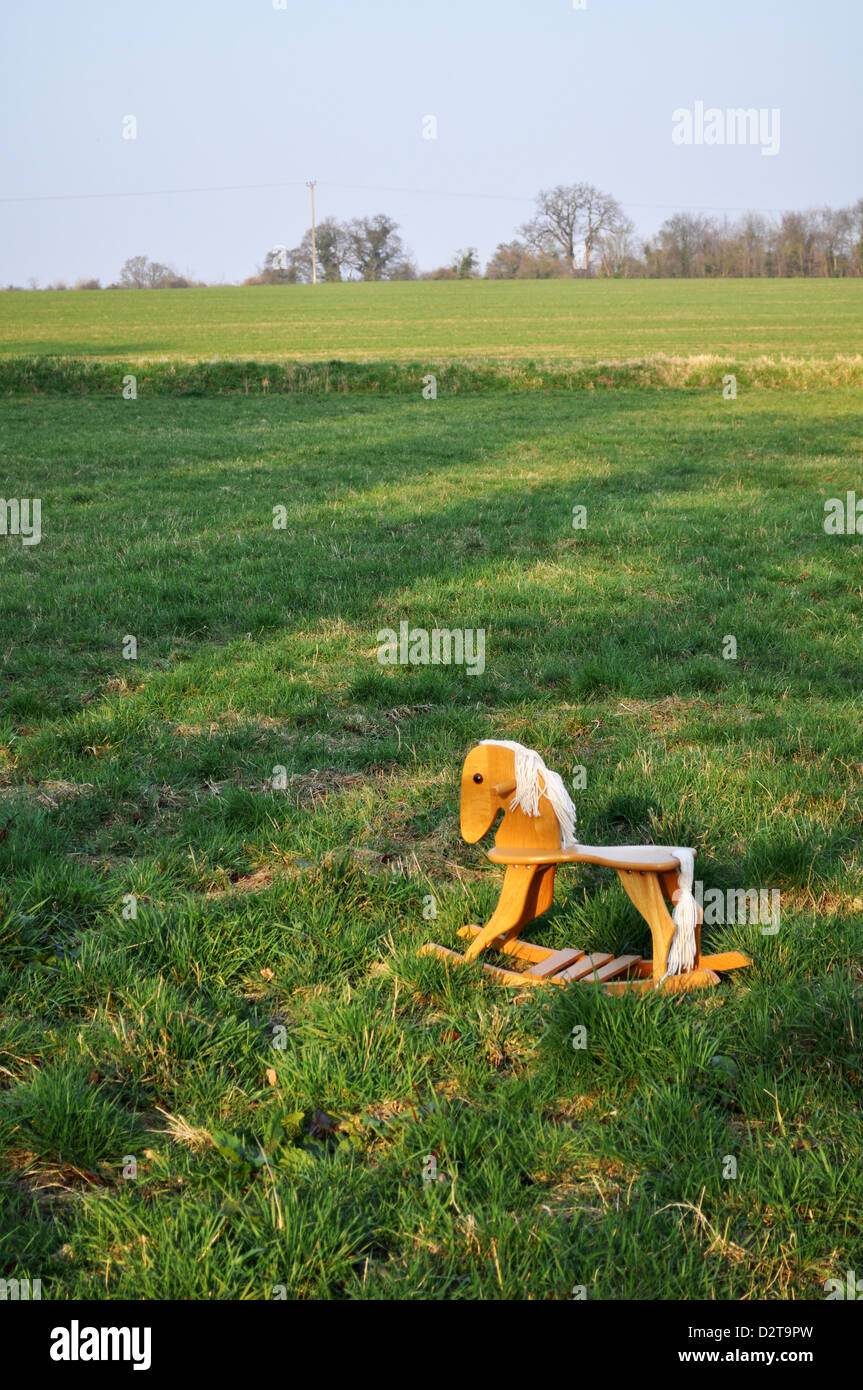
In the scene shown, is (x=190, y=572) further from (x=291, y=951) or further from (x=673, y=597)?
(x=291, y=951)

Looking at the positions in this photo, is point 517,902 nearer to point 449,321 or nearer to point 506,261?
point 449,321

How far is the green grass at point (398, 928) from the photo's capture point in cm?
252

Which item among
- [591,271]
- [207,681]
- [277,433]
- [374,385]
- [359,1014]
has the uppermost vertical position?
[591,271]

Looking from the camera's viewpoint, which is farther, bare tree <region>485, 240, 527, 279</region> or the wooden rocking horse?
bare tree <region>485, 240, 527, 279</region>

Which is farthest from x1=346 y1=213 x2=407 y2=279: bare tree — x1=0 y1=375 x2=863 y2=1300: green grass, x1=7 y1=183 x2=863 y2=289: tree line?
x1=0 y1=375 x2=863 y2=1300: green grass

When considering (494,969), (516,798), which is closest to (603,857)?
(516,798)

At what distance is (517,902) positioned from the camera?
3.56m

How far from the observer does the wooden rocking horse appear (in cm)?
338

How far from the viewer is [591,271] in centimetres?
9981

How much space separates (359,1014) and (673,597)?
5.80 metres

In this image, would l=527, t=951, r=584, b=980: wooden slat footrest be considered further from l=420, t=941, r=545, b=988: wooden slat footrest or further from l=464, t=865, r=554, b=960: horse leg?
l=464, t=865, r=554, b=960: horse leg

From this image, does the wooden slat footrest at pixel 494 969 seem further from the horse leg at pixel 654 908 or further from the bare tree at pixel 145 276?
A: the bare tree at pixel 145 276

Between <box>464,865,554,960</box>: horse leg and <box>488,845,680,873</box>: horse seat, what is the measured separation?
0.21 feet

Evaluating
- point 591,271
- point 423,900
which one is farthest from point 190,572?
point 591,271
